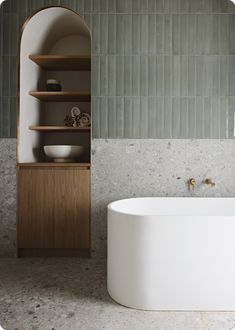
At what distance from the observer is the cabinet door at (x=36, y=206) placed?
115 inches

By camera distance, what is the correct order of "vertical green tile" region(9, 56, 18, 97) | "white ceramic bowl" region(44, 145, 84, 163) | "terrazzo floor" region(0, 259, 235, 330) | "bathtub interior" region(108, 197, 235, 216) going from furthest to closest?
"white ceramic bowl" region(44, 145, 84, 163)
"vertical green tile" region(9, 56, 18, 97)
"bathtub interior" region(108, 197, 235, 216)
"terrazzo floor" region(0, 259, 235, 330)

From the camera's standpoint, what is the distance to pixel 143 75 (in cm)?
289

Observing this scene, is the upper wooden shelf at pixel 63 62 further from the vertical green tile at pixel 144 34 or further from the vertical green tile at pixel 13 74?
the vertical green tile at pixel 144 34

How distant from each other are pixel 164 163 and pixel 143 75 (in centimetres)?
82

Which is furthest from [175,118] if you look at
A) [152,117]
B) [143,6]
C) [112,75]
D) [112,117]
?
[143,6]

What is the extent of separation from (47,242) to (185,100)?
5.96 ft

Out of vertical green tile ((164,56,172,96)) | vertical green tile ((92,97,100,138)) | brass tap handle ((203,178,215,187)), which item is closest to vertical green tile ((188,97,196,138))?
vertical green tile ((164,56,172,96))

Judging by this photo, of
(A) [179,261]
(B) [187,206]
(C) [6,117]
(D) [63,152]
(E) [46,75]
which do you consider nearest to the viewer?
(A) [179,261]

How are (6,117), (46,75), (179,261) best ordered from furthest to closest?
1. (46,75)
2. (6,117)
3. (179,261)

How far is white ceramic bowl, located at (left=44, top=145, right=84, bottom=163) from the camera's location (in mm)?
3033

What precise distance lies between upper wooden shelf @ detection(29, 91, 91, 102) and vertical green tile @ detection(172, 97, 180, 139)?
82cm

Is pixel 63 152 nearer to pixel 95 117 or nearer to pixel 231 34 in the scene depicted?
Answer: pixel 95 117

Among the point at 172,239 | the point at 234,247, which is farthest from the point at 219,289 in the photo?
the point at 172,239

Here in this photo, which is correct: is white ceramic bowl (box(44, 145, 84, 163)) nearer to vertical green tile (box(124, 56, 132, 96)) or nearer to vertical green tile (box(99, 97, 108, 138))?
vertical green tile (box(99, 97, 108, 138))
